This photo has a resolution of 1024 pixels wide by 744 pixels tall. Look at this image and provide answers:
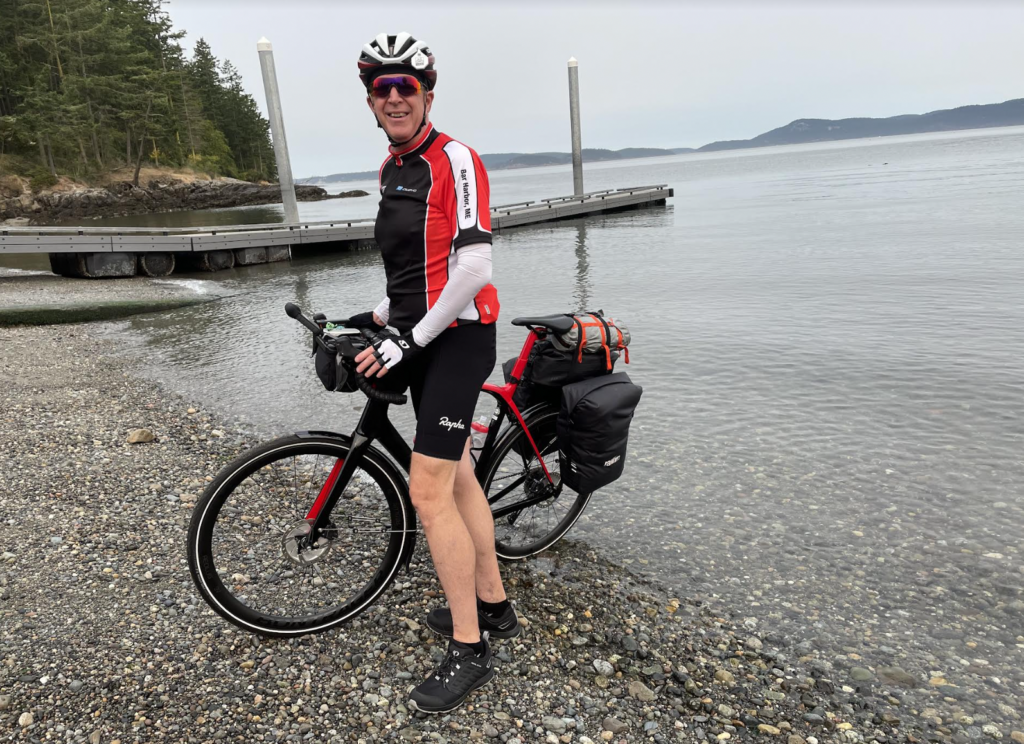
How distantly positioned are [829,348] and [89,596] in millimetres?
9631

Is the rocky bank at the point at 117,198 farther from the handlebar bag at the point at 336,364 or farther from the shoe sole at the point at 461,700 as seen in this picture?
the shoe sole at the point at 461,700

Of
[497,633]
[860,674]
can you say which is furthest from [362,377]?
[860,674]

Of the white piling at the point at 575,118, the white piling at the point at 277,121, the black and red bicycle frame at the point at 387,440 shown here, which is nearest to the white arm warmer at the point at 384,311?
the black and red bicycle frame at the point at 387,440

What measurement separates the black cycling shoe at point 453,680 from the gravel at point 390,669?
0.20 ft

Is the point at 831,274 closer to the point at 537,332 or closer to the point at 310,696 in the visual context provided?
the point at 537,332

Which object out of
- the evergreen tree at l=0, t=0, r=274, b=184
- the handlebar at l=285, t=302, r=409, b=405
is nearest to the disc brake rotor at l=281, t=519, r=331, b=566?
the handlebar at l=285, t=302, r=409, b=405

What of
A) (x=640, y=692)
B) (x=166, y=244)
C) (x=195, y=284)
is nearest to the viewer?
(x=640, y=692)

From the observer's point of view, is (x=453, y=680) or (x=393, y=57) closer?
(x=393, y=57)

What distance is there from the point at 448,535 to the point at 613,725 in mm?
1055

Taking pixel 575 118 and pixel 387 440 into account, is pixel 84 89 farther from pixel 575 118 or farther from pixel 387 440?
pixel 387 440

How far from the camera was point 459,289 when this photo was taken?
108 inches

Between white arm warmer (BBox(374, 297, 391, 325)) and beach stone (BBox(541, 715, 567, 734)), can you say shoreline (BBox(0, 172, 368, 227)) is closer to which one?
white arm warmer (BBox(374, 297, 391, 325))

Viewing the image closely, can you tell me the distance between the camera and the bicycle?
124 inches

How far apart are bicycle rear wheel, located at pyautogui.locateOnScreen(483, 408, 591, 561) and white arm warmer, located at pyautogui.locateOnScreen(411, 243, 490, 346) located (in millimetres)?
1225
